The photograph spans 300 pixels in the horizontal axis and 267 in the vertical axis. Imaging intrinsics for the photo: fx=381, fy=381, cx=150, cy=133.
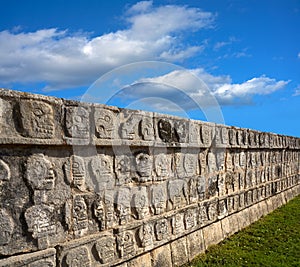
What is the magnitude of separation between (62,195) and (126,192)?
84 centimetres

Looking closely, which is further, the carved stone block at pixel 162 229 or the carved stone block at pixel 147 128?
the carved stone block at pixel 162 229

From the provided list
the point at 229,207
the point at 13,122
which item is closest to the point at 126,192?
the point at 13,122

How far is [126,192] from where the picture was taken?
12.3ft

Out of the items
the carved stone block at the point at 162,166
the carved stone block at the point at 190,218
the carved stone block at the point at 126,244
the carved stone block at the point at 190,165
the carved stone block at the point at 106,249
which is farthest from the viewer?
the carved stone block at the point at 190,165

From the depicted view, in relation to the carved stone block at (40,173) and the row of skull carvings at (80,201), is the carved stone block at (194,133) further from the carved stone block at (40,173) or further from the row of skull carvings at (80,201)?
the carved stone block at (40,173)

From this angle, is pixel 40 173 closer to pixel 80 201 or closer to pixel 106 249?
pixel 80 201

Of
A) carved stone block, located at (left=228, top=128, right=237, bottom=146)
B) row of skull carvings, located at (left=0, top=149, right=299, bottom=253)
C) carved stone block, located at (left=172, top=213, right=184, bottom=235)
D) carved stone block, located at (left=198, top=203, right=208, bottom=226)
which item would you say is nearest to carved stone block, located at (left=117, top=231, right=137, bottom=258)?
row of skull carvings, located at (left=0, top=149, right=299, bottom=253)

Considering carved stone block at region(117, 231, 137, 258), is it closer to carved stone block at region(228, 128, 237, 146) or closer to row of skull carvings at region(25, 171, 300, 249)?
row of skull carvings at region(25, 171, 300, 249)

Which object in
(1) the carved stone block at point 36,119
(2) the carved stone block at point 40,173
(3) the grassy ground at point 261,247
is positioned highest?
(1) the carved stone block at point 36,119

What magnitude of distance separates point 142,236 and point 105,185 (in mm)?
759

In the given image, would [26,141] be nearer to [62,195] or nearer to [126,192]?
[62,195]

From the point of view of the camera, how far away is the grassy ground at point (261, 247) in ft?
15.5

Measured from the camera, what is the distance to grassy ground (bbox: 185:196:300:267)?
4.72 metres

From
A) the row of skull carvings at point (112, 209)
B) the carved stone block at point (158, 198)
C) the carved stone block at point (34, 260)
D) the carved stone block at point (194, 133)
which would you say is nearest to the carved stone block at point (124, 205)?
the row of skull carvings at point (112, 209)
